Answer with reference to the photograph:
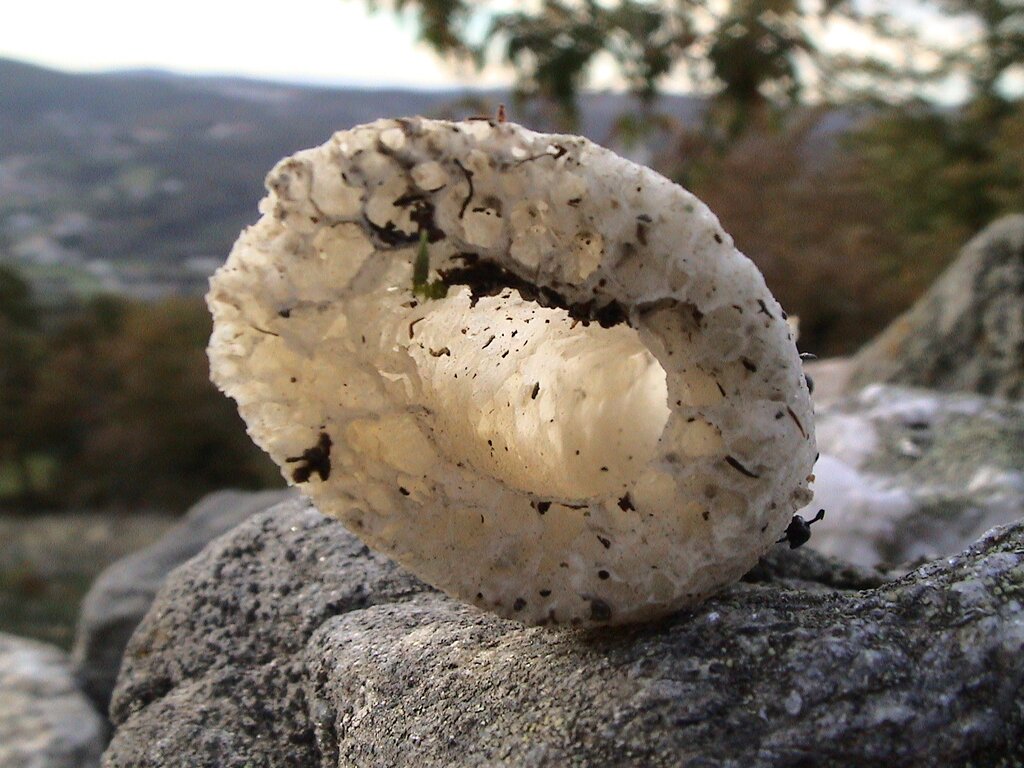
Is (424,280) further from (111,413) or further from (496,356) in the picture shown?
(111,413)

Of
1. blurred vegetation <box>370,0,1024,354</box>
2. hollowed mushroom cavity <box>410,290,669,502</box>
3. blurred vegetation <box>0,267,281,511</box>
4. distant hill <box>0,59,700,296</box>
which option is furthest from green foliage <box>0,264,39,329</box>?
hollowed mushroom cavity <box>410,290,669,502</box>

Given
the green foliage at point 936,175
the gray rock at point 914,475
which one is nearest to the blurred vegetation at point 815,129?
the green foliage at point 936,175

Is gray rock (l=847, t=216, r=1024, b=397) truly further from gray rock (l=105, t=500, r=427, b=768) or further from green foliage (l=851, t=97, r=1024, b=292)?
green foliage (l=851, t=97, r=1024, b=292)

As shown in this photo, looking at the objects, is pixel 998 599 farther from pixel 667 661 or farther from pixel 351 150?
pixel 351 150

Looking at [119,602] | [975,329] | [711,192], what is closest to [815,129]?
[711,192]

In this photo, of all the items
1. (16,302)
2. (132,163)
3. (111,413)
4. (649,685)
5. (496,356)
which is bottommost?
(111,413)

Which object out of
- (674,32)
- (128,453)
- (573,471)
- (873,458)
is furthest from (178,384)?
(573,471)
